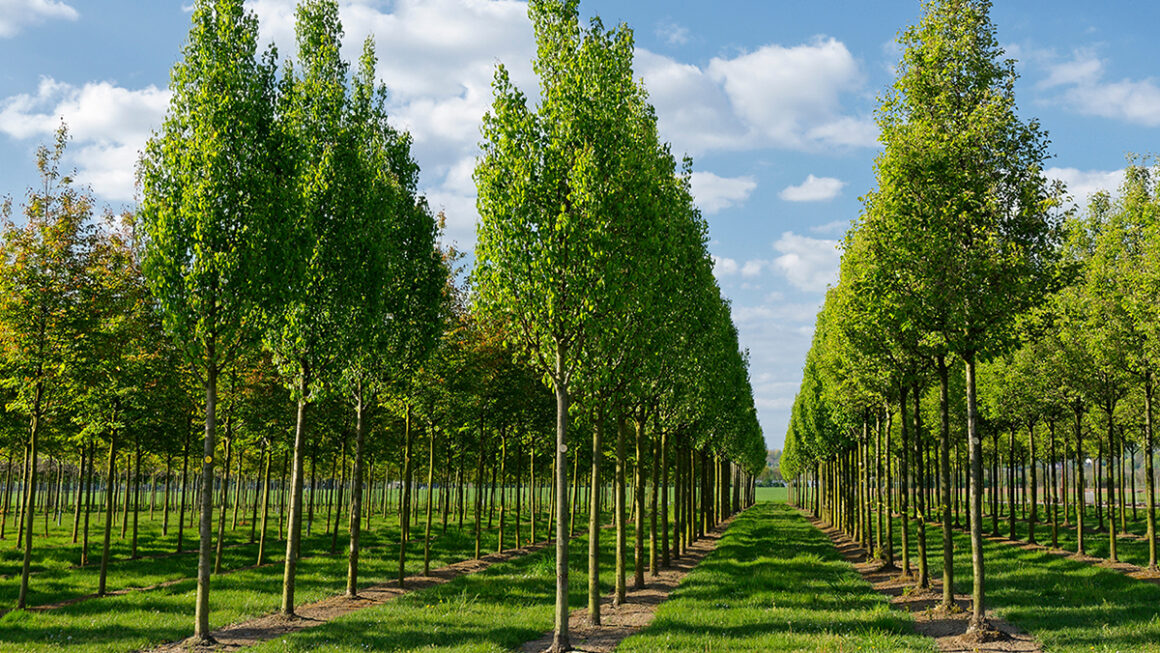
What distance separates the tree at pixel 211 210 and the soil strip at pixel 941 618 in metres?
15.0

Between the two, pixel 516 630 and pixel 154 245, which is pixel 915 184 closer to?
pixel 516 630

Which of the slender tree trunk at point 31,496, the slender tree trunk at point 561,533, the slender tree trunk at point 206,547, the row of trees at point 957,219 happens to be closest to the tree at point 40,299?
the slender tree trunk at point 31,496

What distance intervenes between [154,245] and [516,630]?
11.3 meters

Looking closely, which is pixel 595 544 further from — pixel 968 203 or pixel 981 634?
pixel 968 203

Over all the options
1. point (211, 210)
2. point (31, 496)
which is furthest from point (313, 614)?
point (211, 210)

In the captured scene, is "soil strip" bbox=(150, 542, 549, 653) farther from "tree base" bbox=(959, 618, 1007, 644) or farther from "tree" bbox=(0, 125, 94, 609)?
"tree base" bbox=(959, 618, 1007, 644)

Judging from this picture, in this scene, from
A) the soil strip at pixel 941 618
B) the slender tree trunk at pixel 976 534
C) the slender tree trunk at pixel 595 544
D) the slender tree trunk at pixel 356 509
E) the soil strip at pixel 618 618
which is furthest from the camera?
the slender tree trunk at pixel 356 509

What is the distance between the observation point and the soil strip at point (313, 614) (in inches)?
630

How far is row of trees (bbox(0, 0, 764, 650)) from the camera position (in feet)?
53.7

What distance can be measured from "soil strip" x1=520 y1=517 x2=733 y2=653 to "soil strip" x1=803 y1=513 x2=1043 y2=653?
6.13m

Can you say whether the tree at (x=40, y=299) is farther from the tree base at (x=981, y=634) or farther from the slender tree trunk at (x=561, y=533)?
the tree base at (x=981, y=634)

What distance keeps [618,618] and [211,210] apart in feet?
43.9

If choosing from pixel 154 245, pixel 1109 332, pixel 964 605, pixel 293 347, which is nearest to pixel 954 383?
pixel 1109 332

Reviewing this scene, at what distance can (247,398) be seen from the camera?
2822 centimetres
